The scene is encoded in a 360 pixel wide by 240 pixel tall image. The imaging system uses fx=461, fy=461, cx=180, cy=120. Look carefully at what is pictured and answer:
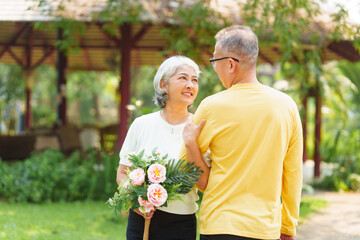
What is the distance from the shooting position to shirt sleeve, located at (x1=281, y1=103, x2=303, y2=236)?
7.67 feet

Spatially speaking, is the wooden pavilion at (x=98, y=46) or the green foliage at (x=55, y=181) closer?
the green foliage at (x=55, y=181)

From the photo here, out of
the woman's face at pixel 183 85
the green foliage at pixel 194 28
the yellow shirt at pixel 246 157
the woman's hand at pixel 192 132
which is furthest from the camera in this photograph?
the green foliage at pixel 194 28

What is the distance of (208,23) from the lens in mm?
7625

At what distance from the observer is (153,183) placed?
8.05 ft

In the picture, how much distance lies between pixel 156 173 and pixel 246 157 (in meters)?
0.53

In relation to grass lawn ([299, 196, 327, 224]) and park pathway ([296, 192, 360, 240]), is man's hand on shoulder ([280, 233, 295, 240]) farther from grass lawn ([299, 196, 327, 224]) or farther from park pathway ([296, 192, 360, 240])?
grass lawn ([299, 196, 327, 224])

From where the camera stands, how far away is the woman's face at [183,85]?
2.78 metres

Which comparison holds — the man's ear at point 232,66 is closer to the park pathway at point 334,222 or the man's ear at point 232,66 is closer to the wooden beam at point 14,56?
the park pathway at point 334,222

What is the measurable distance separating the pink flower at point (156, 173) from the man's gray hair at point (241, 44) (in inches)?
27.5

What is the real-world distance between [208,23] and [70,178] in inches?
143

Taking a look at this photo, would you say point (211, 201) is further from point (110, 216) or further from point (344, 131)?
point (344, 131)

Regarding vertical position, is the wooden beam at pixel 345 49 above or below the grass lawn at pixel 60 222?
above

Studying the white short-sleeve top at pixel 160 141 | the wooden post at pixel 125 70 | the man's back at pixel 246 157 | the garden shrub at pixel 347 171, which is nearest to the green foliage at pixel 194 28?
the wooden post at pixel 125 70

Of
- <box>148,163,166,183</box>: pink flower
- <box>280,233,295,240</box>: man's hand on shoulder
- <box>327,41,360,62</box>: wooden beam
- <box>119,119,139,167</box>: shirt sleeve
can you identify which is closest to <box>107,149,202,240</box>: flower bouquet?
<box>148,163,166,183</box>: pink flower
